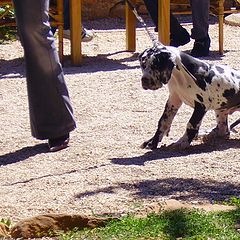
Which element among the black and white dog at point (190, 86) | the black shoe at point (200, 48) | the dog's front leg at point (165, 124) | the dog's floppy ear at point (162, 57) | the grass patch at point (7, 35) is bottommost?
the grass patch at point (7, 35)

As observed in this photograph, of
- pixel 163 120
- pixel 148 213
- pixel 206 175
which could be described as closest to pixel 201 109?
pixel 163 120

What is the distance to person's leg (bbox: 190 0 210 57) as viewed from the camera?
9820mm

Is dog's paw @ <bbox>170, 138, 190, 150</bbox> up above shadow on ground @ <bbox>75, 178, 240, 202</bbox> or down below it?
below

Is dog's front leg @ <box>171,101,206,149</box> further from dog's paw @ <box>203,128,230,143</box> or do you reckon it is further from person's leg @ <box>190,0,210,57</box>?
person's leg @ <box>190,0,210,57</box>

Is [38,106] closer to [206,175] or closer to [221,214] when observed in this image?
[206,175]

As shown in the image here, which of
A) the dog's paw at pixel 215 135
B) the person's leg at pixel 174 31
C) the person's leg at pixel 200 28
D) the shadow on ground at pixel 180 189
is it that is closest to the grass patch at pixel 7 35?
the person's leg at pixel 174 31

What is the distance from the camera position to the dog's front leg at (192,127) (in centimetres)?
599

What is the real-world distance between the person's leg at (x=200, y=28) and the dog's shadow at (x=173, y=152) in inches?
148

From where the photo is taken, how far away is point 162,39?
31.9 ft

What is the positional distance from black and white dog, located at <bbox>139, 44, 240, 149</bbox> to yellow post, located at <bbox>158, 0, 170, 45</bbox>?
3.62m

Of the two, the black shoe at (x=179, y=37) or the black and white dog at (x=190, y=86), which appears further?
the black shoe at (x=179, y=37)

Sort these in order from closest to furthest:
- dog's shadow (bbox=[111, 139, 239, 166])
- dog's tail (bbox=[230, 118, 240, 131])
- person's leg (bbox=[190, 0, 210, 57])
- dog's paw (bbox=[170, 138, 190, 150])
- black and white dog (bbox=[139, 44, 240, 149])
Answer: dog's shadow (bbox=[111, 139, 239, 166]), black and white dog (bbox=[139, 44, 240, 149]), dog's paw (bbox=[170, 138, 190, 150]), dog's tail (bbox=[230, 118, 240, 131]), person's leg (bbox=[190, 0, 210, 57])

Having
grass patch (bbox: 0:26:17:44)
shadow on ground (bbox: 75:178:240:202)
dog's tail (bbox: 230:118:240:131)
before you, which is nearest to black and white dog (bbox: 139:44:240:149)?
dog's tail (bbox: 230:118:240:131)

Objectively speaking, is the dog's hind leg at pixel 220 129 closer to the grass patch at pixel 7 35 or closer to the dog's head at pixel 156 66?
the dog's head at pixel 156 66
